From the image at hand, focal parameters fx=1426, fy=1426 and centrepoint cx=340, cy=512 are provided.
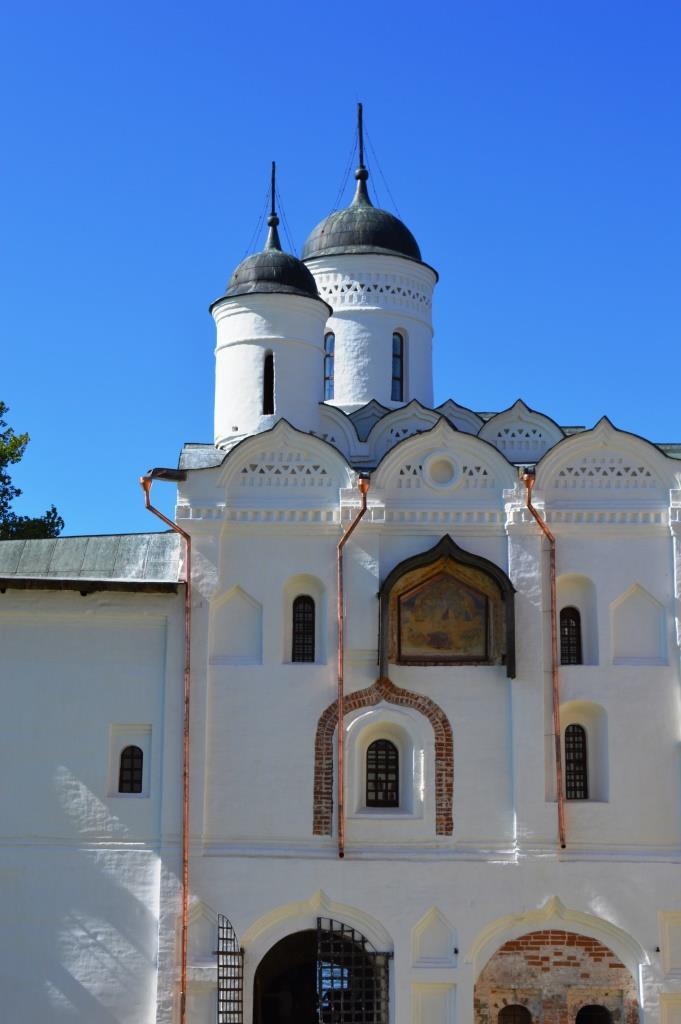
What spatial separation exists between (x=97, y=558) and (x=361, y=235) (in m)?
6.31

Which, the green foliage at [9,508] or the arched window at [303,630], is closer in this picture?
the arched window at [303,630]

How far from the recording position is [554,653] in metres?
13.6

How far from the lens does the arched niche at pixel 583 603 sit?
545 inches

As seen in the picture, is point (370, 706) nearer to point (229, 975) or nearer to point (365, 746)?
point (365, 746)

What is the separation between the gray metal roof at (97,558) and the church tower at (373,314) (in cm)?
427

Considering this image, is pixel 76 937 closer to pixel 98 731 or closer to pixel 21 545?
pixel 98 731

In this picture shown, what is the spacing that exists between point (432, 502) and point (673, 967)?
490cm

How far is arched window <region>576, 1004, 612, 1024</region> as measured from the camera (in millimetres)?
13320

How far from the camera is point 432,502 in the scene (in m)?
13.9

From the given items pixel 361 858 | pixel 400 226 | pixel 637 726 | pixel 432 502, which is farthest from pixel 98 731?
pixel 400 226

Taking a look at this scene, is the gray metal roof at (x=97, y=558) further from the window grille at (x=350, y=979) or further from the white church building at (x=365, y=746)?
the window grille at (x=350, y=979)

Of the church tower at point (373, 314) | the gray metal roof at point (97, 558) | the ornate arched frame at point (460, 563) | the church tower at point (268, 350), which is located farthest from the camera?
the church tower at point (373, 314)

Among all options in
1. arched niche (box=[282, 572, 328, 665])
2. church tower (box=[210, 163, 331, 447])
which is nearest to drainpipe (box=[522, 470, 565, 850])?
arched niche (box=[282, 572, 328, 665])

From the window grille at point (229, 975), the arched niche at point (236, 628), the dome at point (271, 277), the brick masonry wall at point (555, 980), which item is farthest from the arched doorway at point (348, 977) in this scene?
the dome at point (271, 277)
